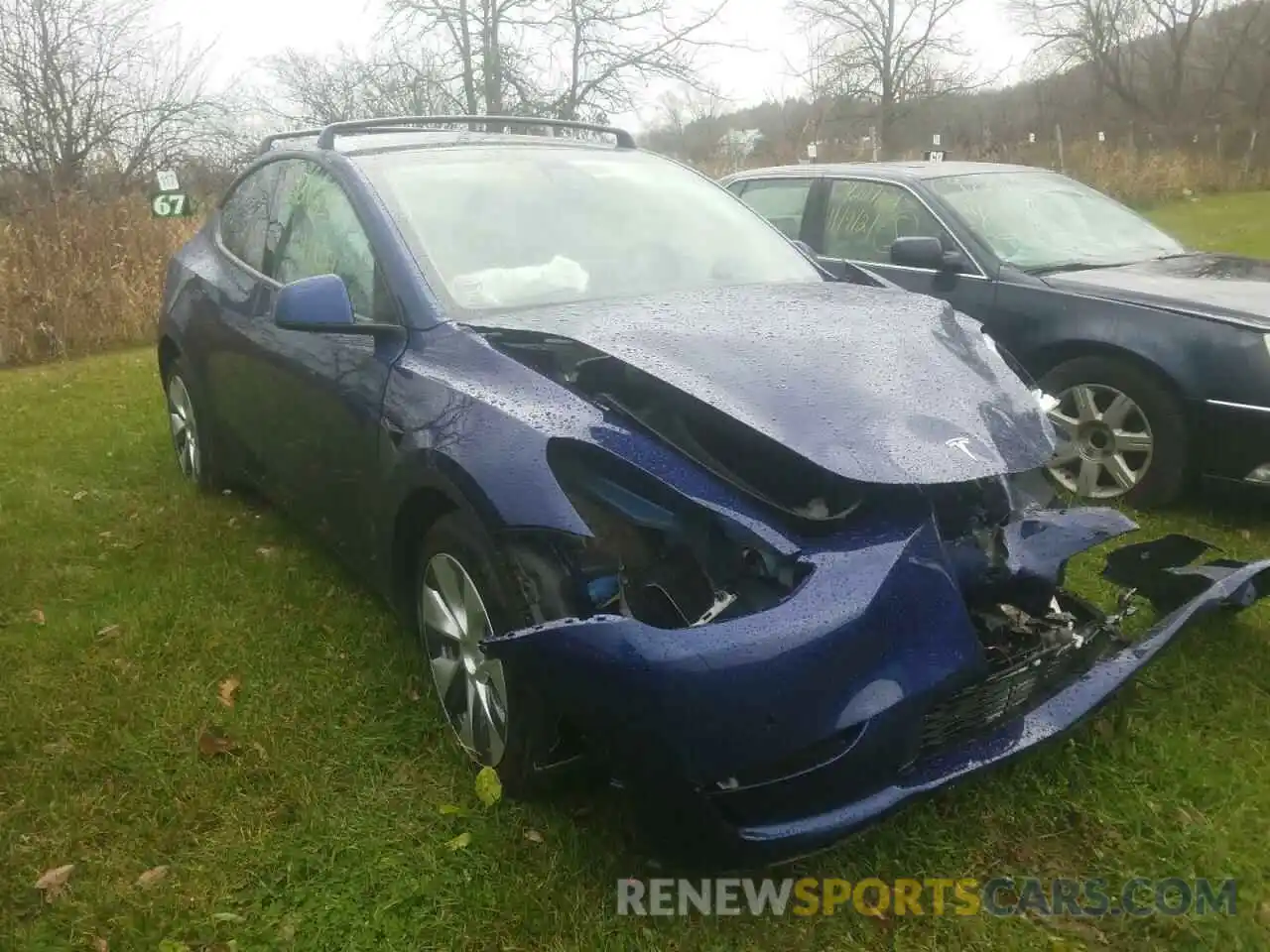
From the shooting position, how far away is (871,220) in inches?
226

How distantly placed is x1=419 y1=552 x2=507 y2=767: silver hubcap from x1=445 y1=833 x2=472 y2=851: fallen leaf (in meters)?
0.18

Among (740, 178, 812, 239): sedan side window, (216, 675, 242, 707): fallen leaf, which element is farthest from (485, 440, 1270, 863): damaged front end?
(740, 178, 812, 239): sedan side window

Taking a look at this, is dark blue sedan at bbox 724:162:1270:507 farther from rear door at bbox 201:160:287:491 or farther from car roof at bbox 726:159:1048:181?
rear door at bbox 201:160:287:491

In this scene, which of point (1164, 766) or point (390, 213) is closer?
point (1164, 766)

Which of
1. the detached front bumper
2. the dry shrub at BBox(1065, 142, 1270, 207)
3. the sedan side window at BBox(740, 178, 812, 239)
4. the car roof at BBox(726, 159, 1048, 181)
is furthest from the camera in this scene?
the dry shrub at BBox(1065, 142, 1270, 207)

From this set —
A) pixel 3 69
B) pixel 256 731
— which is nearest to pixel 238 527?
pixel 256 731

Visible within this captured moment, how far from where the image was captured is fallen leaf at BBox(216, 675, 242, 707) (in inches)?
126

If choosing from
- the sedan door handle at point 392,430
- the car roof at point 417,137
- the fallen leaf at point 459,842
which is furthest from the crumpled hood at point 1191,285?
the fallen leaf at point 459,842

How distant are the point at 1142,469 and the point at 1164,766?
6.73ft

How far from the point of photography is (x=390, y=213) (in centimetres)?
318

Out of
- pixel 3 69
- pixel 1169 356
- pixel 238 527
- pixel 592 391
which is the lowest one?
pixel 238 527

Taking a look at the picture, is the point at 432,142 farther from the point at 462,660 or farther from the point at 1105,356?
the point at 1105,356

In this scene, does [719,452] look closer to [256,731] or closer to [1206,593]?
[1206,593]

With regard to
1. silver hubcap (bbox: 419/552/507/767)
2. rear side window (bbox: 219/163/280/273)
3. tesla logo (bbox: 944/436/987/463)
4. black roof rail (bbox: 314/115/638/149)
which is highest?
black roof rail (bbox: 314/115/638/149)
